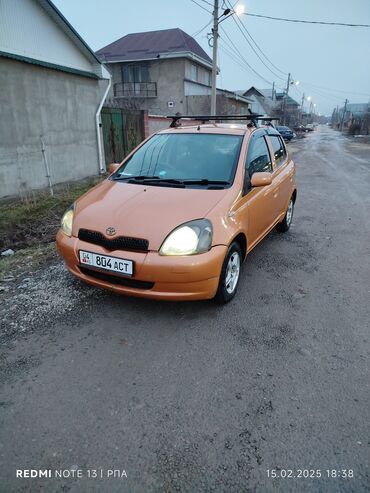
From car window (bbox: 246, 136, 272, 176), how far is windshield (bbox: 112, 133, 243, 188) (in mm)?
190

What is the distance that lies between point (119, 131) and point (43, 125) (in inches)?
151

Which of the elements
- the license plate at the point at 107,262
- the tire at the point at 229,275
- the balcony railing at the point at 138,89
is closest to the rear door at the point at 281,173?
the tire at the point at 229,275

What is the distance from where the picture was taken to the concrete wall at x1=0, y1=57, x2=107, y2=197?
7.64 m

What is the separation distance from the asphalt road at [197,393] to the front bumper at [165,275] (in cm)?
33

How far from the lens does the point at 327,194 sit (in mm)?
8875

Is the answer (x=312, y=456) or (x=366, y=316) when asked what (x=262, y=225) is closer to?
(x=366, y=316)

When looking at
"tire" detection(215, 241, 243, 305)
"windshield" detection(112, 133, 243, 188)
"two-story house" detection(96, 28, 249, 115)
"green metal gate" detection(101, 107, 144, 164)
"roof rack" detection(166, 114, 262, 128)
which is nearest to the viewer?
"tire" detection(215, 241, 243, 305)

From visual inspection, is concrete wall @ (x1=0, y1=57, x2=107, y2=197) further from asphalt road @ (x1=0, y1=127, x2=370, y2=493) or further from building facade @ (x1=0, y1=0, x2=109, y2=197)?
asphalt road @ (x1=0, y1=127, x2=370, y2=493)

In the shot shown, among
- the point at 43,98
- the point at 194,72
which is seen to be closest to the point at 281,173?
the point at 43,98

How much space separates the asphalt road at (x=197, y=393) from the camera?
1.83 meters

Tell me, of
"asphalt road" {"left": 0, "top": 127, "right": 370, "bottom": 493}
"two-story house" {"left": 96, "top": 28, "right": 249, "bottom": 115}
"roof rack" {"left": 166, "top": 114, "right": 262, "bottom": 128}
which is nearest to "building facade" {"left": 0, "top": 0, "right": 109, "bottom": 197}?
"roof rack" {"left": 166, "top": 114, "right": 262, "bottom": 128}

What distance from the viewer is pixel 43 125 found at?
8.71 meters

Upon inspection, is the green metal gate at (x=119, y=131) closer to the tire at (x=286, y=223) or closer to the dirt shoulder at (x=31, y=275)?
the dirt shoulder at (x=31, y=275)

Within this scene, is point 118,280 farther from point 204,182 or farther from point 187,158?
point 187,158
